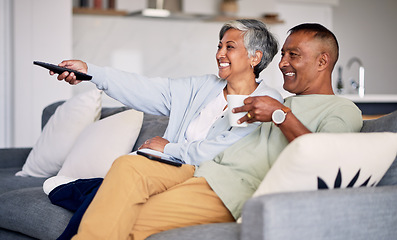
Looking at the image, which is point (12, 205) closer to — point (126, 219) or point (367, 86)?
point (126, 219)

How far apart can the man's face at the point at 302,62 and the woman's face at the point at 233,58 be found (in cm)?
21

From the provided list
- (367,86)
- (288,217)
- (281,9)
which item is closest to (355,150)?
(288,217)

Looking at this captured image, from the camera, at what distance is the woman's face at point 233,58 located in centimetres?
241

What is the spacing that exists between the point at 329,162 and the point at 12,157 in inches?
97.4

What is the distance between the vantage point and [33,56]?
5.07m

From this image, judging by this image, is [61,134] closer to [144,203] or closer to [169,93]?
[169,93]

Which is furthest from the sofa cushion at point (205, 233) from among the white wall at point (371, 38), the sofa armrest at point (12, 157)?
the white wall at point (371, 38)

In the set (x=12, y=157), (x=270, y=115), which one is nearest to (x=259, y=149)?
(x=270, y=115)

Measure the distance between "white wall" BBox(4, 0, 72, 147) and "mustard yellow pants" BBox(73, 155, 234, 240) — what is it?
11.0ft

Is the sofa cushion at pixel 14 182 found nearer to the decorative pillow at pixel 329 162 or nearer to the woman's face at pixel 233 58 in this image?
the woman's face at pixel 233 58

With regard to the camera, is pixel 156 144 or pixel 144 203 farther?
pixel 156 144

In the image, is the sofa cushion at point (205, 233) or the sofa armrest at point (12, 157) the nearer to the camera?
the sofa cushion at point (205, 233)

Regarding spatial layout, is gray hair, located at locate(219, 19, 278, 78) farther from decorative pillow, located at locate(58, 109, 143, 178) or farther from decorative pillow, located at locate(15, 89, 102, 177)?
decorative pillow, located at locate(15, 89, 102, 177)

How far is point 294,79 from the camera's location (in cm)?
227
